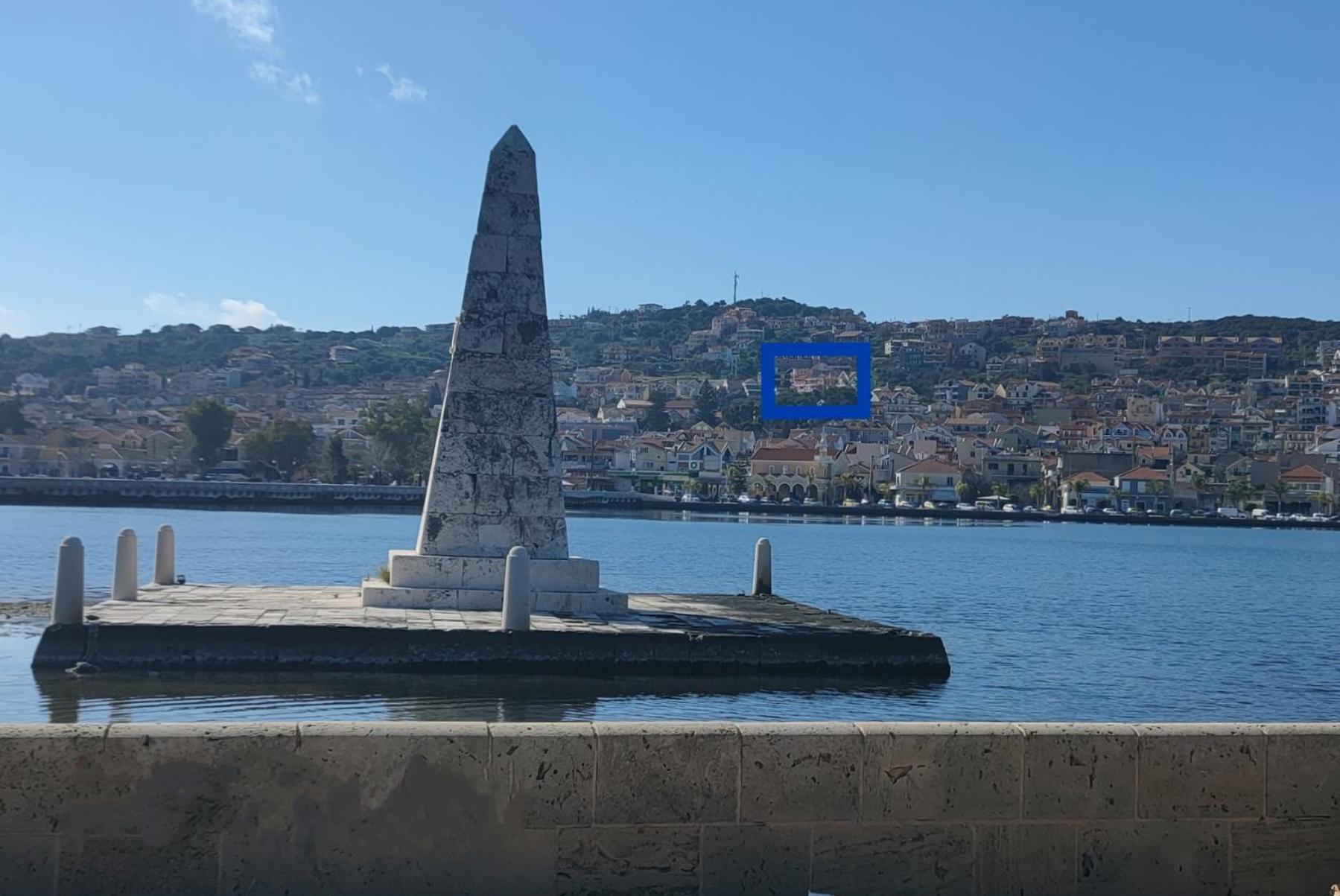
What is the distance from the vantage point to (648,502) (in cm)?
12888

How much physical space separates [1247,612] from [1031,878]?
3743cm

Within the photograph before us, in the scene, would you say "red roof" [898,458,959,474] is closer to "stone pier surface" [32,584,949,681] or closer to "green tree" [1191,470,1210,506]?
"green tree" [1191,470,1210,506]

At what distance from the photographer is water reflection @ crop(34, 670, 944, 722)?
1438 centimetres

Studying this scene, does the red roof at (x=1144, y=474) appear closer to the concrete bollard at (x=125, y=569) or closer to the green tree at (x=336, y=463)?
the green tree at (x=336, y=463)

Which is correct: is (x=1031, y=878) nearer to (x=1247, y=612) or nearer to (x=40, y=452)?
(x=1247, y=612)

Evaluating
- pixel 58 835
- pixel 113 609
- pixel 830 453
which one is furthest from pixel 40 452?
pixel 58 835

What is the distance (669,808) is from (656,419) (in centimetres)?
18809

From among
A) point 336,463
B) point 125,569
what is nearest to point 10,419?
point 336,463

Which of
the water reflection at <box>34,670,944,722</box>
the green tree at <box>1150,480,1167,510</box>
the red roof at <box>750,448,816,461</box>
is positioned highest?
the red roof at <box>750,448,816,461</box>

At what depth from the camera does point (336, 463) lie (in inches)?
5236

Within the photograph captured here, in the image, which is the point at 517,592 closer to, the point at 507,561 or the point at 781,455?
the point at 507,561

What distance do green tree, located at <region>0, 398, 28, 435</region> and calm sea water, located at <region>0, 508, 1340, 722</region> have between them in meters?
56.9

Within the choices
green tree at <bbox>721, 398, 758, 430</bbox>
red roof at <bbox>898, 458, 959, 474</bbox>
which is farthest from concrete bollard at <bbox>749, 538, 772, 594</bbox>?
green tree at <bbox>721, 398, 758, 430</bbox>

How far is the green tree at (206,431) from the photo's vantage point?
446 ft
